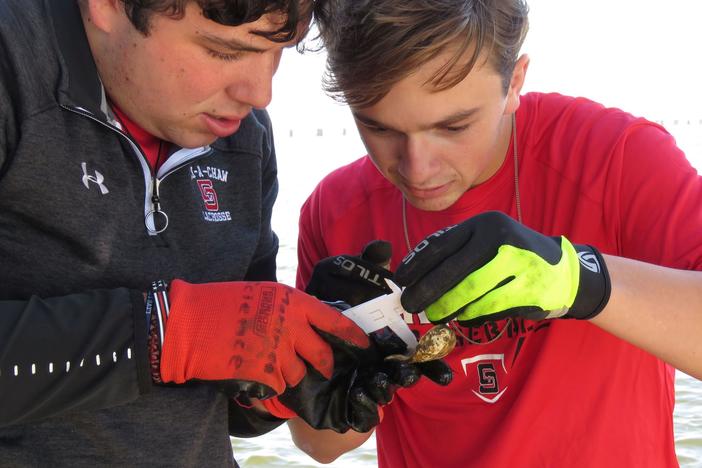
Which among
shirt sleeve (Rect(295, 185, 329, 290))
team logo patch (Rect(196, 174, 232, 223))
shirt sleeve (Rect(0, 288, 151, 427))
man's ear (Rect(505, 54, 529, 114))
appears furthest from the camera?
shirt sleeve (Rect(295, 185, 329, 290))

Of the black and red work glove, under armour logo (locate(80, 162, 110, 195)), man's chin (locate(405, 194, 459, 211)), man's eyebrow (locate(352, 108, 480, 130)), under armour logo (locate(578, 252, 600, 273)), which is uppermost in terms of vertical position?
man's eyebrow (locate(352, 108, 480, 130))

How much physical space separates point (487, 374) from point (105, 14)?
118 centimetres

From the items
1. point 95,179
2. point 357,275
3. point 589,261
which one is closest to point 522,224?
point 589,261

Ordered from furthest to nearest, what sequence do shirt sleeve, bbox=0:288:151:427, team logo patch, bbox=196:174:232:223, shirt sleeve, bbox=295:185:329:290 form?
1. shirt sleeve, bbox=295:185:329:290
2. team logo patch, bbox=196:174:232:223
3. shirt sleeve, bbox=0:288:151:427

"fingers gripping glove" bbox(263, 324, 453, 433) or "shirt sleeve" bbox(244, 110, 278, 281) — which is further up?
"shirt sleeve" bbox(244, 110, 278, 281)

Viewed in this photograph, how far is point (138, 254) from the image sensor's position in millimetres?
1588

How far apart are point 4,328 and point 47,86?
1.48ft

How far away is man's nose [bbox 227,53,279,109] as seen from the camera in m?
1.62

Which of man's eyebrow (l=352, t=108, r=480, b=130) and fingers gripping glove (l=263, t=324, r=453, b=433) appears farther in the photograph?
man's eyebrow (l=352, t=108, r=480, b=130)

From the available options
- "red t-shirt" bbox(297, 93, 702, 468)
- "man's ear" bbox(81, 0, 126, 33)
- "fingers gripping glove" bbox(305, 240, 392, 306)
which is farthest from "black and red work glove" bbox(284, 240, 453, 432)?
"man's ear" bbox(81, 0, 126, 33)

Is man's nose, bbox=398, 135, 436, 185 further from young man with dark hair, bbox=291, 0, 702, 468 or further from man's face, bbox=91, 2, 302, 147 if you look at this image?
man's face, bbox=91, 2, 302, 147

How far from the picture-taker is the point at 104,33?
1555 mm

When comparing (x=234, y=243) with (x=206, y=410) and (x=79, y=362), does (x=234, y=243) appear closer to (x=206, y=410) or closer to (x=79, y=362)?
(x=206, y=410)

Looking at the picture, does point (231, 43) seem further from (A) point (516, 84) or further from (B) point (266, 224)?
(A) point (516, 84)
